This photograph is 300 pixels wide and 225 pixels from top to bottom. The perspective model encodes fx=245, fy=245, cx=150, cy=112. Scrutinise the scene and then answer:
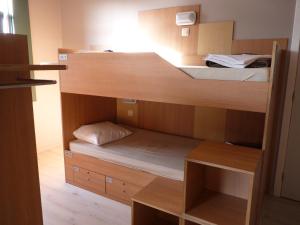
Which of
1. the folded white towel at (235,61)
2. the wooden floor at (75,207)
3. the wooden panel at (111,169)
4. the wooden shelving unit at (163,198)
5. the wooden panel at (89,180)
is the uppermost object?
the folded white towel at (235,61)

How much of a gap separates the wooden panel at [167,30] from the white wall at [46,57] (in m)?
1.46

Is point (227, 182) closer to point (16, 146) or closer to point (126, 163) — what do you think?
point (126, 163)

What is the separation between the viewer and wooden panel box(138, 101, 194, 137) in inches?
110

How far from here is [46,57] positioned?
3.54 meters

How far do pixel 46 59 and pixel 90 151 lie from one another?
1827 millimetres

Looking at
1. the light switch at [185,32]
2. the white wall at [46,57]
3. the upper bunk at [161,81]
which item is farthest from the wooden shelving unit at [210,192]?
the white wall at [46,57]

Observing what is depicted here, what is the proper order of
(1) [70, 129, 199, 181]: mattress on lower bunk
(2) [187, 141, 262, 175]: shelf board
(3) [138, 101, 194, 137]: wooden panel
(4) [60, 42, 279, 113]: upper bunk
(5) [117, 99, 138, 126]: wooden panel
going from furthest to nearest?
1. (5) [117, 99, 138, 126]: wooden panel
2. (3) [138, 101, 194, 137]: wooden panel
3. (1) [70, 129, 199, 181]: mattress on lower bunk
4. (4) [60, 42, 279, 113]: upper bunk
5. (2) [187, 141, 262, 175]: shelf board

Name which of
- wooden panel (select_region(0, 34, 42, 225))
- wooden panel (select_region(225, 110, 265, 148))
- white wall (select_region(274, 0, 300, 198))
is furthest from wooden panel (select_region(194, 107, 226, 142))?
wooden panel (select_region(0, 34, 42, 225))

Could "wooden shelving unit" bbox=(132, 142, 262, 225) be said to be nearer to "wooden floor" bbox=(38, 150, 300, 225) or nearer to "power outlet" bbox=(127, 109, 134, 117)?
"wooden floor" bbox=(38, 150, 300, 225)

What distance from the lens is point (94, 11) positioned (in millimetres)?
3381

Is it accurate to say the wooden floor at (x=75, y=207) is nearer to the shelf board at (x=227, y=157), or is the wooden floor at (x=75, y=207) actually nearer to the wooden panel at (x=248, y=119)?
the shelf board at (x=227, y=157)

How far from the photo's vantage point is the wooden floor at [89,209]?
6.83ft

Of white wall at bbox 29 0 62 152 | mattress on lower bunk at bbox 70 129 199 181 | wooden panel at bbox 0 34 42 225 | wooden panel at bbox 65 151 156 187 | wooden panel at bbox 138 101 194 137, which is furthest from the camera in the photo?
white wall at bbox 29 0 62 152

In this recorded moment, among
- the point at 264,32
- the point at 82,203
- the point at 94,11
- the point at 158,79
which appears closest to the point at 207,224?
the point at 158,79
